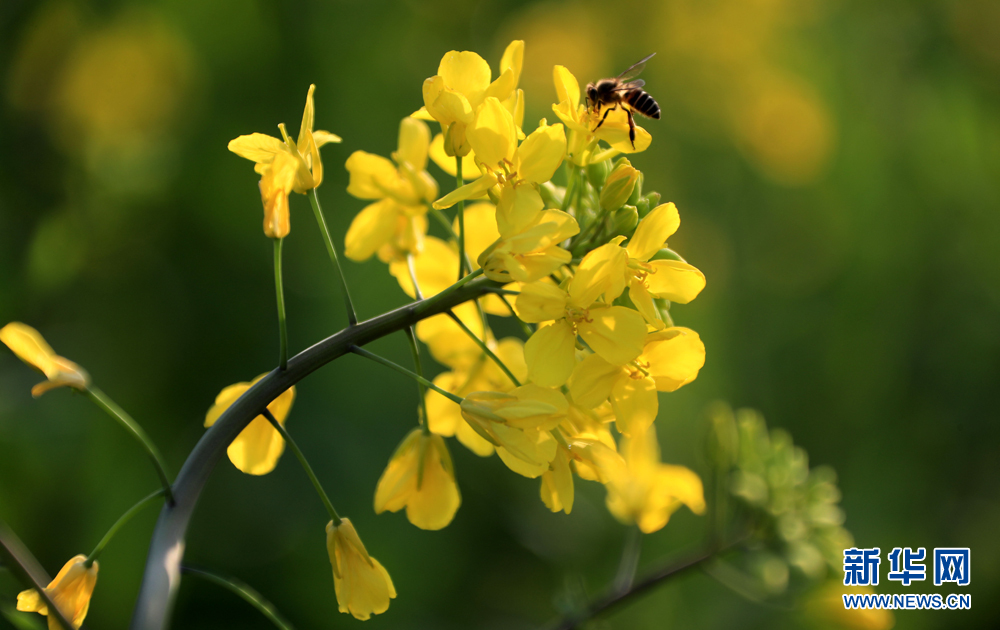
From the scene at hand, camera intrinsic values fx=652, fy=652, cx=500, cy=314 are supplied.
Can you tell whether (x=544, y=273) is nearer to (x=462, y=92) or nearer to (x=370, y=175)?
(x=462, y=92)

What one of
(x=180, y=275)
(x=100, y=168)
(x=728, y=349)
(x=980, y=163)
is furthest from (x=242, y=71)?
(x=980, y=163)

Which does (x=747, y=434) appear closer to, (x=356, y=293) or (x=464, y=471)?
(x=464, y=471)

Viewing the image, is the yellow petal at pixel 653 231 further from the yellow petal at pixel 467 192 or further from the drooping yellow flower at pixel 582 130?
the yellow petal at pixel 467 192

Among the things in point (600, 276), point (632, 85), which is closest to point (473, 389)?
point (600, 276)

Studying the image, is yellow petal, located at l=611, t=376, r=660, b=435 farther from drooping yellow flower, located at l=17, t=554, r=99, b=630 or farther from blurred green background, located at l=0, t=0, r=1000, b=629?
blurred green background, located at l=0, t=0, r=1000, b=629

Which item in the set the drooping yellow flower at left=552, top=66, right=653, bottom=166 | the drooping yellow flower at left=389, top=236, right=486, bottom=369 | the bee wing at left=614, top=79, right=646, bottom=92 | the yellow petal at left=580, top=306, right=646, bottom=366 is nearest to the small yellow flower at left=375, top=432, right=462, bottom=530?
the drooping yellow flower at left=389, top=236, right=486, bottom=369
